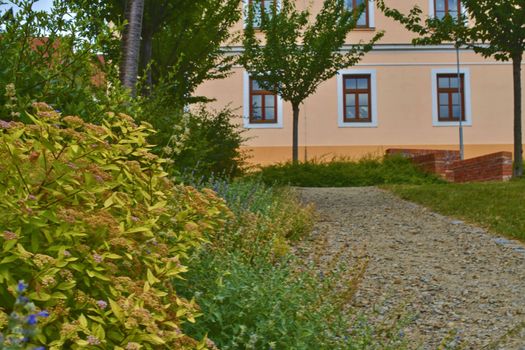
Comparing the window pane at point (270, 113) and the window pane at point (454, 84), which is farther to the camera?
the window pane at point (454, 84)

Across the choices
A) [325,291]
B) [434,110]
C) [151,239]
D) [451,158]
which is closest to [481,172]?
[451,158]

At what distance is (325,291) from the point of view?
3359mm

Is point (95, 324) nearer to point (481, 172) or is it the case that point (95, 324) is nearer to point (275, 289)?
point (275, 289)

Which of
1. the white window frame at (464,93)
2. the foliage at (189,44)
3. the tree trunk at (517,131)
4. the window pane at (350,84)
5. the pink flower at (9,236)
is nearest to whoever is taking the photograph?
the pink flower at (9,236)

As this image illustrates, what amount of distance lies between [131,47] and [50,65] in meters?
1.96

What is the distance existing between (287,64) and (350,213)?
7053 millimetres

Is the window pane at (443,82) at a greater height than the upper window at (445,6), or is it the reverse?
the upper window at (445,6)

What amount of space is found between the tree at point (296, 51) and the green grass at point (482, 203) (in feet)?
15.6

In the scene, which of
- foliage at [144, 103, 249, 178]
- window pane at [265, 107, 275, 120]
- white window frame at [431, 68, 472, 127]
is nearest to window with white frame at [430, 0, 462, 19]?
white window frame at [431, 68, 472, 127]

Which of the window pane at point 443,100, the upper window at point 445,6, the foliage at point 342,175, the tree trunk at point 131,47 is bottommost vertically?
the foliage at point 342,175

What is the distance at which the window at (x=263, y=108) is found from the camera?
19.3 meters

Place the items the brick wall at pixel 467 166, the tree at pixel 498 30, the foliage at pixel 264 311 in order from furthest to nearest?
the brick wall at pixel 467 166 → the tree at pixel 498 30 → the foliage at pixel 264 311

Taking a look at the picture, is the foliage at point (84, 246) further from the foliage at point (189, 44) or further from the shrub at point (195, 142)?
the foliage at point (189, 44)

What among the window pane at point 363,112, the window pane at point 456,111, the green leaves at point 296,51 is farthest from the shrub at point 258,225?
the window pane at point 456,111
